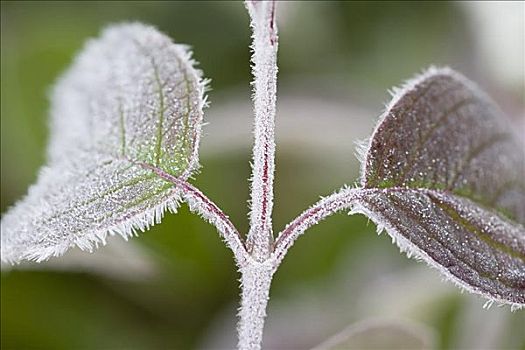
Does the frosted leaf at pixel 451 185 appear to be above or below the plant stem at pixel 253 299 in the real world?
above

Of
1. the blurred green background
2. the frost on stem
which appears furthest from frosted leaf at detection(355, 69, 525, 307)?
the blurred green background

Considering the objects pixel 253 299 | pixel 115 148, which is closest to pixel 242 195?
pixel 115 148

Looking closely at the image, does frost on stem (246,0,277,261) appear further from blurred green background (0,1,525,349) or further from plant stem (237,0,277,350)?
blurred green background (0,1,525,349)

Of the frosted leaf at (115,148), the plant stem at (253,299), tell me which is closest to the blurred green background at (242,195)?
the frosted leaf at (115,148)

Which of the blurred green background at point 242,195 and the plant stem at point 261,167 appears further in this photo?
the blurred green background at point 242,195

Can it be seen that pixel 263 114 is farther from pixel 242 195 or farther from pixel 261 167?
pixel 242 195

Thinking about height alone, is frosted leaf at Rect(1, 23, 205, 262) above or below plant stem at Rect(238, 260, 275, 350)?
above

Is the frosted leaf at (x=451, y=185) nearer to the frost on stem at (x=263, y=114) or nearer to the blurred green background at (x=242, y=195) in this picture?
the frost on stem at (x=263, y=114)
